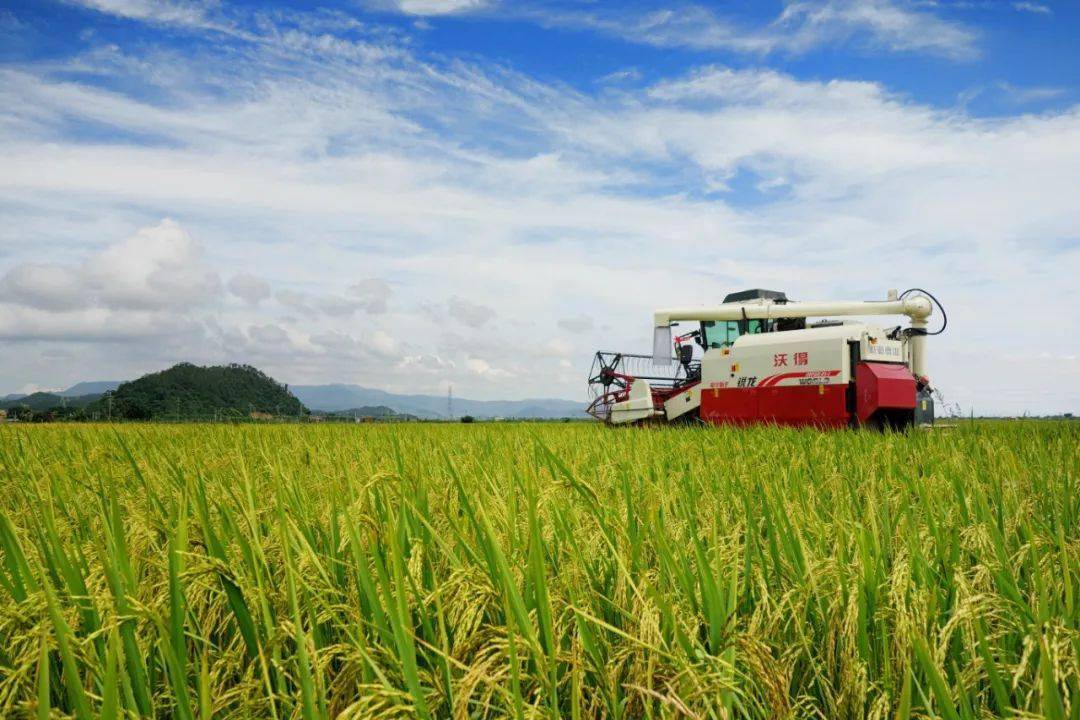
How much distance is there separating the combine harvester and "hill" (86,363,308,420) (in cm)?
5891

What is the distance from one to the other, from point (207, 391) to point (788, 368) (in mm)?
80114

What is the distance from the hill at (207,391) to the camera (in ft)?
228

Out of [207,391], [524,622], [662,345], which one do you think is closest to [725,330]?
[662,345]

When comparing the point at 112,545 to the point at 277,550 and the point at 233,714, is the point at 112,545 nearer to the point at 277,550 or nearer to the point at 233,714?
the point at 277,550

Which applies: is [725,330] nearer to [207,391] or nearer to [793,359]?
[793,359]

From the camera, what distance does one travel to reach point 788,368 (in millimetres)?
12133

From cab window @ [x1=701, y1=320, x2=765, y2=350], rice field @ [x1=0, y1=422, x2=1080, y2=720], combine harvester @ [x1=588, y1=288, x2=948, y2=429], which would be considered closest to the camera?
rice field @ [x1=0, y1=422, x2=1080, y2=720]

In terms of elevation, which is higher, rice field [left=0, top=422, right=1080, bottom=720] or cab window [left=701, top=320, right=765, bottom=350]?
cab window [left=701, top=320, right=765, bottom=350]

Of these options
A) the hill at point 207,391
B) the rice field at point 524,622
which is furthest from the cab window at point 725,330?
the hill at point 207,391

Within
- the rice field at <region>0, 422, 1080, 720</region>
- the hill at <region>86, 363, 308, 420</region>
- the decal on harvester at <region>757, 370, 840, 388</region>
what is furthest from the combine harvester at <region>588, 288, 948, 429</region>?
the hill at <region>86, 363, 308, 420</region>

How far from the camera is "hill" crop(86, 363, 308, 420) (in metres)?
69.4

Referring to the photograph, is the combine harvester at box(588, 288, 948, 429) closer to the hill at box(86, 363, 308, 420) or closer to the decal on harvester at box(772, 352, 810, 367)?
the decal on harvester at box(772, 352, 810, 367)

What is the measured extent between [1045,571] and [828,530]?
0.77 metres

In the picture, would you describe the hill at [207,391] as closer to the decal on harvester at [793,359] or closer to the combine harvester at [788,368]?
the combine harvester at [788,368]
